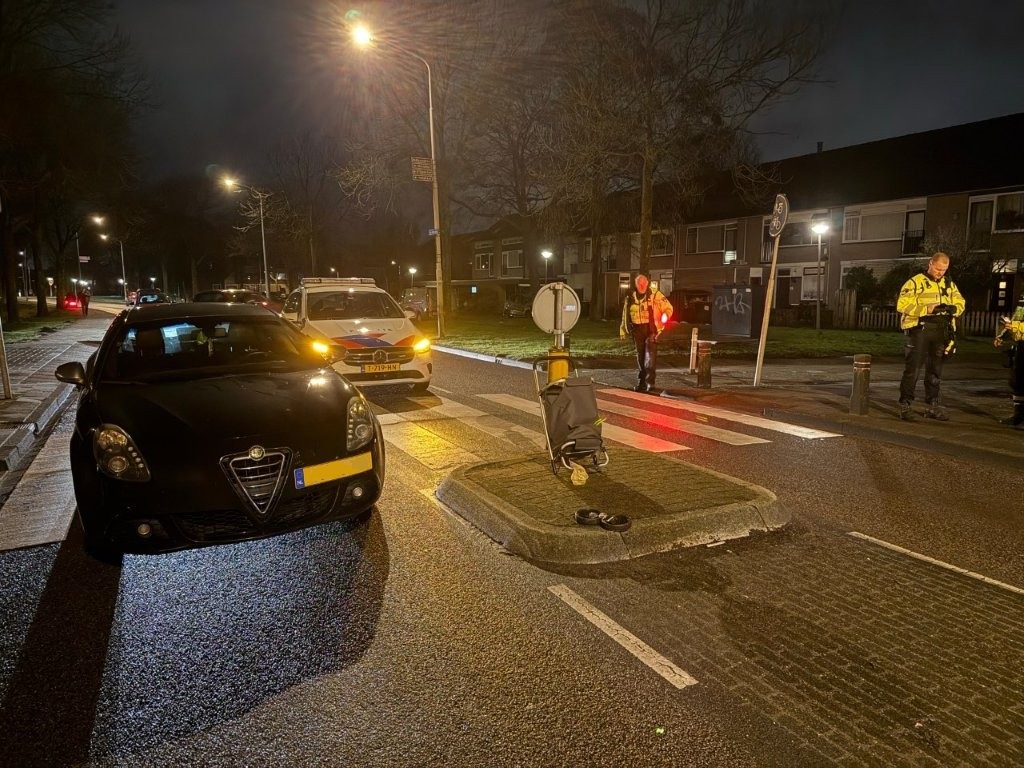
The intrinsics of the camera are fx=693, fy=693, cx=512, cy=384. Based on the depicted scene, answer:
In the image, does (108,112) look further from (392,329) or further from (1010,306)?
(1010,306)

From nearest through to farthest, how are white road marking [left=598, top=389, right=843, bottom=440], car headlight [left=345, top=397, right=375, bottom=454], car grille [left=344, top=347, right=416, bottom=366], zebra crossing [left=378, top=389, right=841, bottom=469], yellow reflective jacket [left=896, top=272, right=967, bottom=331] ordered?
car headlight [left=345, top=397, right=375, bottom=454]
zebra crossing [left=378, top=389, right=841, bottom=469]
yellow reflective jacket [left=896, top=272, right=967, bottom=331]
white road marking [left=598, top=389, right=843, bottom=440]
car grille [left=344, top=347, right=416, bottom=366]

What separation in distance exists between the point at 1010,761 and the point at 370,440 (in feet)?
11.8

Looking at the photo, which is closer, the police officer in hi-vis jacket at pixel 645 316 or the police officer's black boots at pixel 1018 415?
the police officer's black boots at pixel 1018 415

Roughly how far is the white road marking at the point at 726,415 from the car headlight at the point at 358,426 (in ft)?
18.7

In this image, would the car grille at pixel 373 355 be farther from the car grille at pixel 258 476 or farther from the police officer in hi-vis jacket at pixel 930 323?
the police officer in hi-vis jacket at pixel 930 323

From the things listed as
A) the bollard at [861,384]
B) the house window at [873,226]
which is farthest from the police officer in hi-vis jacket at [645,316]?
the house window at [873,226]

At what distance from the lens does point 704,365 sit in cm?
1148

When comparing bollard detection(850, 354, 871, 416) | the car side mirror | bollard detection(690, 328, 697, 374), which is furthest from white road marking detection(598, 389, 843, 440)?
the car side mirror

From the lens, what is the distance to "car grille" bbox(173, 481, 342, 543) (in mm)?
3900

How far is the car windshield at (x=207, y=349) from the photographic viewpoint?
515 centimetres

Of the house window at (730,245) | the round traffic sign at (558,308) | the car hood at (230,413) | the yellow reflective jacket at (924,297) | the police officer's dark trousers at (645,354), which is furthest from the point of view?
the house window at (730,245)

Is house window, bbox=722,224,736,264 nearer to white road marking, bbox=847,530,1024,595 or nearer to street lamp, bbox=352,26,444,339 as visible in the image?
street lamp, bbox=352,26,444,339

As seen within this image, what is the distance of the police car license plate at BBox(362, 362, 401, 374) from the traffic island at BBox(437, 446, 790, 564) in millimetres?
4367

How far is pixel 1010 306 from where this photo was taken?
27047 millimetres
